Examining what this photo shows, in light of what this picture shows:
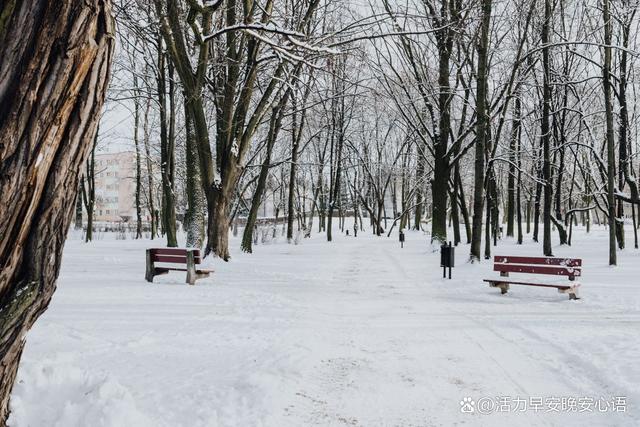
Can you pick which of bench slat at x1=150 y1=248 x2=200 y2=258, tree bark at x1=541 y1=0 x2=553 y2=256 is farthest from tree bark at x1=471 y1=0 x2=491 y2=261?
bench slat at x1=150 y1=248 x2=200 y2=258

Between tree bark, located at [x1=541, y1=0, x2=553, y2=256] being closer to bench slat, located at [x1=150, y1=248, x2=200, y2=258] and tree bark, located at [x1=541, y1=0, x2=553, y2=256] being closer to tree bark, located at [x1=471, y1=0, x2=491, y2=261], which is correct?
tree bark, located at [x1=471, y1=0, x2=491, y2=261]

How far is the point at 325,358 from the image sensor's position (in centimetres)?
531

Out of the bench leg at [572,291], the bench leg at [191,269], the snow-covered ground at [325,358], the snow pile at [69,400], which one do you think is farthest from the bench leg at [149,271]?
the bench leg at [572,291]

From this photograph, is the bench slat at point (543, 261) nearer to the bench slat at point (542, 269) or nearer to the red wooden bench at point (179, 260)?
the bench slat at point (542, 269)

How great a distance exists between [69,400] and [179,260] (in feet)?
24.2

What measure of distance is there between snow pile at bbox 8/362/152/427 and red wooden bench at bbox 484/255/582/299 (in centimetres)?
754

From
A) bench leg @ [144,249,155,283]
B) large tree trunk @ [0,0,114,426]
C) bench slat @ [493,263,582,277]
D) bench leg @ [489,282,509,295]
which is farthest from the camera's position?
bench leg @ [144,249,155,283]

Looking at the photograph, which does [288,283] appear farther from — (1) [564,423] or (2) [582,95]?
(2) [582,95]

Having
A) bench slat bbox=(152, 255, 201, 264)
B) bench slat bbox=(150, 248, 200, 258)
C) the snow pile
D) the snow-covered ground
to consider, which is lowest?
the snow-covered ground

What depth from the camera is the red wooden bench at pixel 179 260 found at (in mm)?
10445

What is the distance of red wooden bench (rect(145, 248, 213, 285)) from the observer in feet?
34.3

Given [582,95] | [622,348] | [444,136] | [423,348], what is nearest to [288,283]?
[423,348]

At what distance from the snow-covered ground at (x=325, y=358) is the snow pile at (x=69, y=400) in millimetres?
12

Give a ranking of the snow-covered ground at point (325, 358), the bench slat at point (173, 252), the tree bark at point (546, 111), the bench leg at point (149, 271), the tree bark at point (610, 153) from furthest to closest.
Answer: the tree bark at point (546, 111) → the tree bark at point (610, 153) → the bench leg at point (149, 271) → the bench slat at point (173, 252) → the snow-covered ground at point (325, 358)
